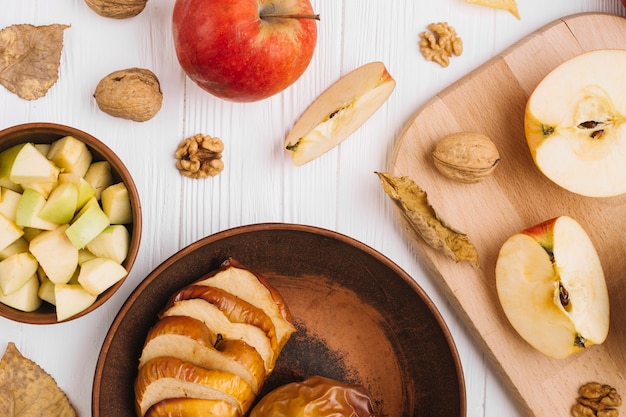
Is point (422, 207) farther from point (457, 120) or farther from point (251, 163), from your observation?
point (251, 163)

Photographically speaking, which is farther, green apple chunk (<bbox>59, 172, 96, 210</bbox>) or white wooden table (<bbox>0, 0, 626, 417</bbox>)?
white wooden table (<bbox>0, 0, 626, 417</bbox>)

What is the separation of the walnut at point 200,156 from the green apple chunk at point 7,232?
0.28 meters

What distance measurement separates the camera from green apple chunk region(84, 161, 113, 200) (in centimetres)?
107

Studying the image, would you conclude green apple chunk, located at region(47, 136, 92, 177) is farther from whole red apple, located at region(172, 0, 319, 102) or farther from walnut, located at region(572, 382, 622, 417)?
walnut, located at region(572, 382, 622, 417)

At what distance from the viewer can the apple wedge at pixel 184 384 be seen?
989 mm

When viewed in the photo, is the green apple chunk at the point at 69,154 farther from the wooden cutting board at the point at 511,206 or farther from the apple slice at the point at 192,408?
the wooden cutting board at the point at 511,206

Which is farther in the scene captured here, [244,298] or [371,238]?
[371,238]

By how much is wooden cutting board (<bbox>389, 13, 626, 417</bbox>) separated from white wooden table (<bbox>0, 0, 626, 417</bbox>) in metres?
0.04

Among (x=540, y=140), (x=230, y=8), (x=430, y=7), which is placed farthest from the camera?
(x=430, y=7)

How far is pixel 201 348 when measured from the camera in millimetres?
1014

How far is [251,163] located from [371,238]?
0.79 ft

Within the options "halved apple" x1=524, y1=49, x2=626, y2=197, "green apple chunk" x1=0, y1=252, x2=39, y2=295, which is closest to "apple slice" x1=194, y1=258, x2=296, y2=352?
"green apple chunk" x1=0, y1=252, x2=39, y2=295

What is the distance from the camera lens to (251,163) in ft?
3.89

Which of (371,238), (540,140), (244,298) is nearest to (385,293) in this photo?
(371,238)
